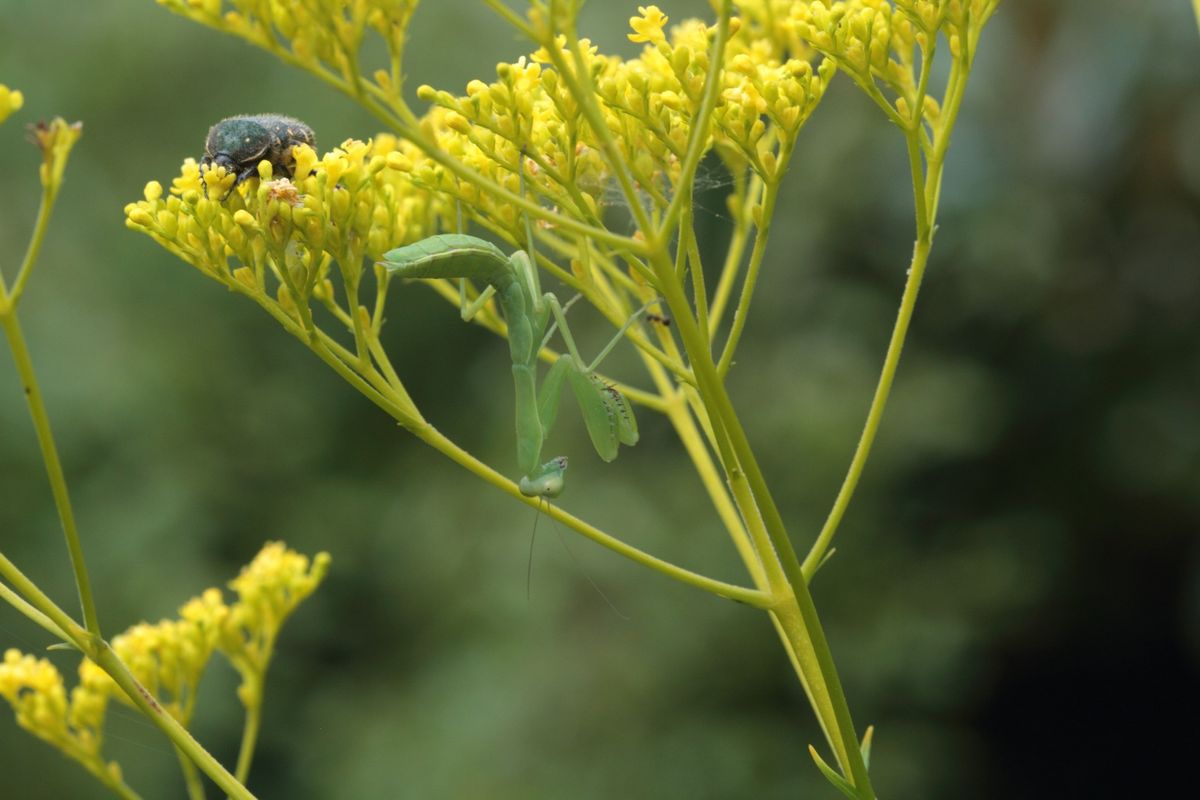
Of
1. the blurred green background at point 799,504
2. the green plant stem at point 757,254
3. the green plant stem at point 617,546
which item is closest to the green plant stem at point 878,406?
the green plant stem at point 617,546

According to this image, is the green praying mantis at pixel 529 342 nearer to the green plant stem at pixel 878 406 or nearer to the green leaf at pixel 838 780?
the green plant stem at pixel 878 406

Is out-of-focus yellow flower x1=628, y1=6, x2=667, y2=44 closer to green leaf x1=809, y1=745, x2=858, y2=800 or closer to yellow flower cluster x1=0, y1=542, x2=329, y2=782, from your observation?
green leaf x1=809, y1=745, x2=858, y2=800

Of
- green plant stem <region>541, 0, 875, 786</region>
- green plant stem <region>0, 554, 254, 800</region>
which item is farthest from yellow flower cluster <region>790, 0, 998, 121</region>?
green plant stem <region>0, 554, 254, 800</region>

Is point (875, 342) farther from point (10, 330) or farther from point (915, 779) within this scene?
point (10, 330)

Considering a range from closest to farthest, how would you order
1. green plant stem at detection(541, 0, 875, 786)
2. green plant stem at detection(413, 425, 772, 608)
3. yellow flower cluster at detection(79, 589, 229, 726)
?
green plant stem at detection(541, 0, 875, 786)
green plant stem at detection(413, 425, 772, 608)
yellow flower cluster at detection(79, 589, 229, 726)

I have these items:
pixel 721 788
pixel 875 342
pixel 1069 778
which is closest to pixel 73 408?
pixel 721 788

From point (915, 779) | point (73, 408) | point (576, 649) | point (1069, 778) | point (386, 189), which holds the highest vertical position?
point (386, 189)

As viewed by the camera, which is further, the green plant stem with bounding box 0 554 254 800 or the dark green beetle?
the dark green beetle

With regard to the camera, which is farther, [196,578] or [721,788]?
[196,578]
